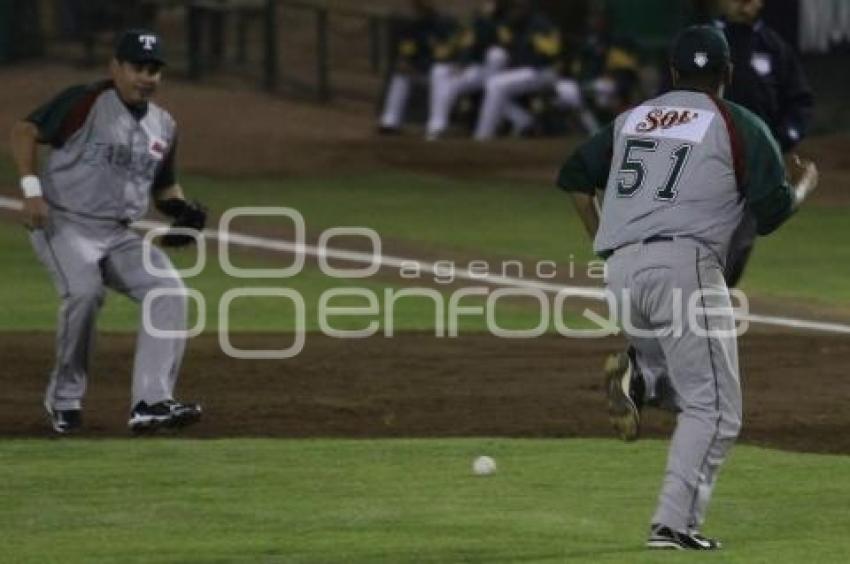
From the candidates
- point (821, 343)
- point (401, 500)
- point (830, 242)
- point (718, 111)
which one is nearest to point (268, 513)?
point (401, 500)

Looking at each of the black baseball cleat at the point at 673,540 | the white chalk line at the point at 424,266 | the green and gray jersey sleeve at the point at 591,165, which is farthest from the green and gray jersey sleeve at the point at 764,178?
the white chalk line at the point at 424,266

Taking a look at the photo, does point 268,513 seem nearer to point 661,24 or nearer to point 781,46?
point 781,46

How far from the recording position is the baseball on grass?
10781 mm

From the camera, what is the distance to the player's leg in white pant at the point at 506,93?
2633 cm

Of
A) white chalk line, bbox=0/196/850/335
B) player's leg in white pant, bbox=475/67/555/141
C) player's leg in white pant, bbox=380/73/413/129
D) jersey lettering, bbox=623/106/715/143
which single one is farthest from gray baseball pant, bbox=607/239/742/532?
player's leg in white pant, bbox=380/73/413/129

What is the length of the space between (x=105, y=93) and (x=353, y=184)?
1292 cm

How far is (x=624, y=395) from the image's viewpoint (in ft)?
29.9

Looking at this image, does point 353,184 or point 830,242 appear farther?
point 353,184

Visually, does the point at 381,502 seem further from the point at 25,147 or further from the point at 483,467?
the point at 25,147

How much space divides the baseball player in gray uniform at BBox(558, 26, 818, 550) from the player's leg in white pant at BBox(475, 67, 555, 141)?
17179 mm

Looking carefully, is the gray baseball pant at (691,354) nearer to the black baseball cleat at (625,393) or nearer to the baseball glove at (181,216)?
the black baseball cleat at (625,393)

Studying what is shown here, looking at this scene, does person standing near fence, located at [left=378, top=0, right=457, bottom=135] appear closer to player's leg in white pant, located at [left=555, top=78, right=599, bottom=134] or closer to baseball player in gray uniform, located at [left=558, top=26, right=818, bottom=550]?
player's leg in white pant, located at [left=555, top=78, right=599, bottom=134]

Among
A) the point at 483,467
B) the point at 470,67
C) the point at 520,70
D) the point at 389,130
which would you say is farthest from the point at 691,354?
the point at 389,130

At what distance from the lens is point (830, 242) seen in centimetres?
2123
